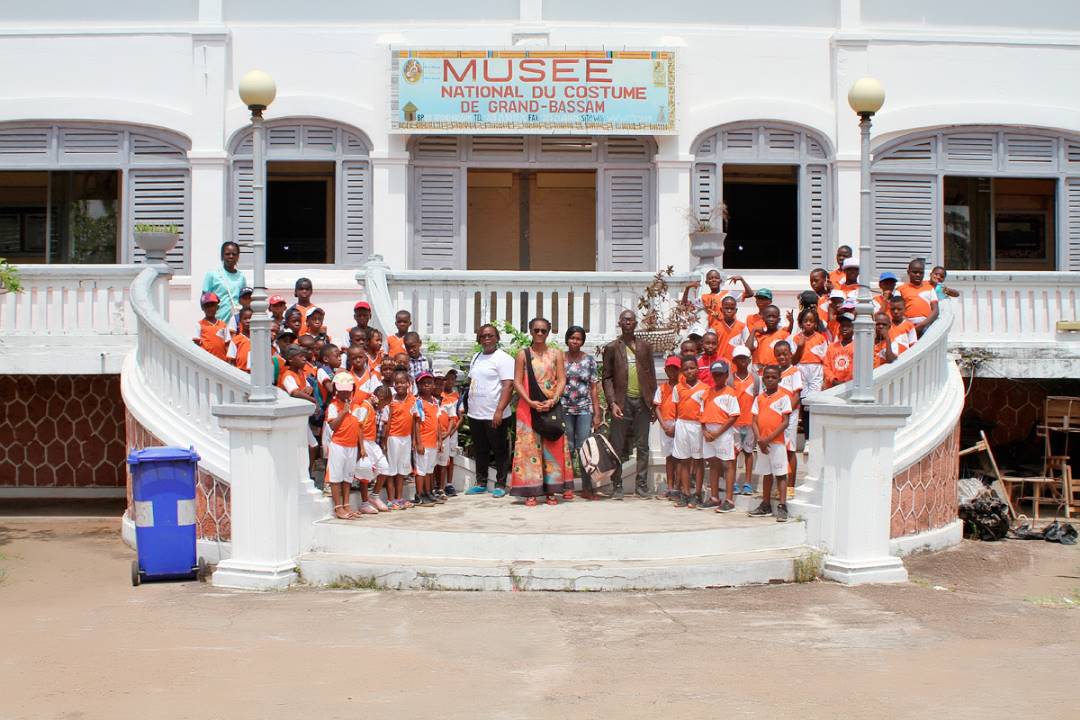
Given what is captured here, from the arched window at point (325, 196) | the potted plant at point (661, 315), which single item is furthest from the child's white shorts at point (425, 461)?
the arched window at point (325, 196)

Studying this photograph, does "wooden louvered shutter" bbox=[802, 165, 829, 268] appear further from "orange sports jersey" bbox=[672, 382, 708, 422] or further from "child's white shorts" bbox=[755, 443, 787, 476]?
"child's white shorts" bbox=[755, 443, 787, 476]

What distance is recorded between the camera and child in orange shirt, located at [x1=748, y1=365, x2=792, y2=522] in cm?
1013

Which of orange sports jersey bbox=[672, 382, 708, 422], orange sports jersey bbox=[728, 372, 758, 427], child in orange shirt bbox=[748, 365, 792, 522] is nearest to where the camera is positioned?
child in orange shirt bbox=[748, 365, 792, 522]

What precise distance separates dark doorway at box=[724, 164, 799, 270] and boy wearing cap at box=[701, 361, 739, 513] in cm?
587

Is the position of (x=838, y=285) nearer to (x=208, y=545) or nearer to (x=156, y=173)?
(x=208, y=545)

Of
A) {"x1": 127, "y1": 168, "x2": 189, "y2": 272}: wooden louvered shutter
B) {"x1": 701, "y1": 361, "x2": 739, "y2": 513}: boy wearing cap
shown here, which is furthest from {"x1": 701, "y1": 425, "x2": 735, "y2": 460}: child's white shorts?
{"x1": 127, "y1": 168, "x2": 189, "y2": 272}: wooden louvered shutter

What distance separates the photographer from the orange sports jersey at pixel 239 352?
11195 millimetres

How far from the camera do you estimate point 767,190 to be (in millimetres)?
16188

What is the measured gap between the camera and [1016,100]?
1605 centimetres

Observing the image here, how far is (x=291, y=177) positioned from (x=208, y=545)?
23.3 ft

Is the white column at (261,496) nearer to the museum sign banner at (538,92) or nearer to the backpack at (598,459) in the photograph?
the backpack at (598,459)

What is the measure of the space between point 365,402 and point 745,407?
123 inches

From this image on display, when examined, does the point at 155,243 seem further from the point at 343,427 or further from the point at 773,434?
the point at 773,434

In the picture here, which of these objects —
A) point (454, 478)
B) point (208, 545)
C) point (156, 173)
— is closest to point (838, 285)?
point (454, 478)
